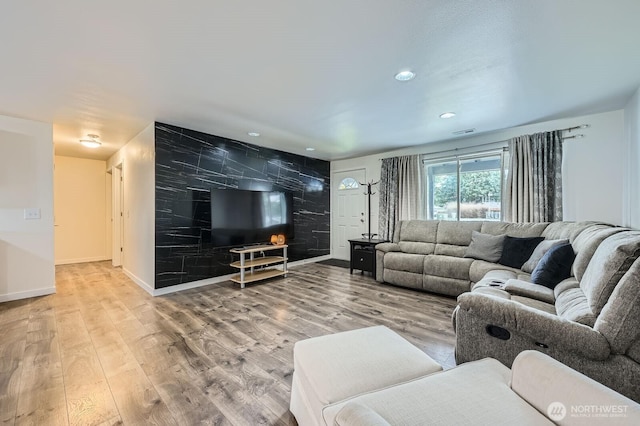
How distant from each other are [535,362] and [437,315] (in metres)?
2.10

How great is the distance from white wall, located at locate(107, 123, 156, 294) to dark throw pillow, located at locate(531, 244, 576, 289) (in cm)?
445

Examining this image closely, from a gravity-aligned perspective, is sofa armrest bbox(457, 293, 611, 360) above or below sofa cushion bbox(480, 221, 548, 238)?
below

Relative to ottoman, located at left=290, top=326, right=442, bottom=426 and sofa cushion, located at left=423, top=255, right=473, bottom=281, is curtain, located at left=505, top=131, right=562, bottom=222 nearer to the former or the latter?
sofa cushion, located at left=423, top=255, right=473, bottom=281

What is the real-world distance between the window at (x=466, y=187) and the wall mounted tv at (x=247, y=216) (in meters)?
2.71

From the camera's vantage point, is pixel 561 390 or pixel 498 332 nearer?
pixel 561 390

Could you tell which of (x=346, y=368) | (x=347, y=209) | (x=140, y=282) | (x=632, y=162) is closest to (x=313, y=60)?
(x=346, y=368)

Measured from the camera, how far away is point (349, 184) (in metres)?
6.34

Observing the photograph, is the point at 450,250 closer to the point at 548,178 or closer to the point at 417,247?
the point at 417,247

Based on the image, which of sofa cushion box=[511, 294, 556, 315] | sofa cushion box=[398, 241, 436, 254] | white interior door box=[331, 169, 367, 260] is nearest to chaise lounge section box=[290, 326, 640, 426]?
sofa cushion box=[511, 294, 556, 315]

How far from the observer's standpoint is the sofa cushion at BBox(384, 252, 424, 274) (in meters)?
3.93

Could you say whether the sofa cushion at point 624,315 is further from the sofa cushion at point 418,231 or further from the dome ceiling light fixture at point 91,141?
the dome ceiling light fixture at point 91,141

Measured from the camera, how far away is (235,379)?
190 centimetres

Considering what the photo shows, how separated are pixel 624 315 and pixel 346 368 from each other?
1.28 m

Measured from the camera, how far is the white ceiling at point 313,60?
1.66m
